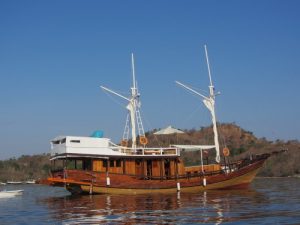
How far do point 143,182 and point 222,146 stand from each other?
54.0 m

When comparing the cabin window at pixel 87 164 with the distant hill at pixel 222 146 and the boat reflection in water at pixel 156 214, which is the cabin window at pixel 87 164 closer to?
the boat reflection in water at pixel 156 214

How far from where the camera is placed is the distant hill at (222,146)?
78375 mm

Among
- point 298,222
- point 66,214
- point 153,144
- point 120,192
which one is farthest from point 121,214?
point 153,144

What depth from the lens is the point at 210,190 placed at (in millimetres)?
40125

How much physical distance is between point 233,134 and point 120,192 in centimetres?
6770

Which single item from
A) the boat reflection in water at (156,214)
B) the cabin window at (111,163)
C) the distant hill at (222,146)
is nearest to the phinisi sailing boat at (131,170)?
the cabin window at (111,163)

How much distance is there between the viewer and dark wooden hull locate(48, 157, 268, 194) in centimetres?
3797

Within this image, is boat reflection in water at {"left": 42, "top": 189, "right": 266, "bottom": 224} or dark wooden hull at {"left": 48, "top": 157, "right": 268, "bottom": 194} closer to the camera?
boat reflection in water at {"left": 42, "top": 189, "right": 266, "bottom": 224}

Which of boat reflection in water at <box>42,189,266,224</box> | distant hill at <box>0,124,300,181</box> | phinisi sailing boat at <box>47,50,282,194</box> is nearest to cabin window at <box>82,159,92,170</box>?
phinisi sailing boat at <box>47,50,282,194</box>

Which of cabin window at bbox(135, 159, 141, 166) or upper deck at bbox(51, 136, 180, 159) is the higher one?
upper deck at bbox(51, 136, 180, 159)

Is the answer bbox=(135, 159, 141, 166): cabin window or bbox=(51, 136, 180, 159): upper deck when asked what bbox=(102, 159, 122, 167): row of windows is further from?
bbox=(135, 159, 141, 166): cabin window

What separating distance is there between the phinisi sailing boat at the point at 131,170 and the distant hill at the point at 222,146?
32916 millimetres

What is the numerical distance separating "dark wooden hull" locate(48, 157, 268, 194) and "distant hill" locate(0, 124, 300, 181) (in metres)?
33.3

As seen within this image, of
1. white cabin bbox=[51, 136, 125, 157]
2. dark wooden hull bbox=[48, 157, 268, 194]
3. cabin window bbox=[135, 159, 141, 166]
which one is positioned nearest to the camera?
white cabin bbox=[51, 136, 125, 157]
